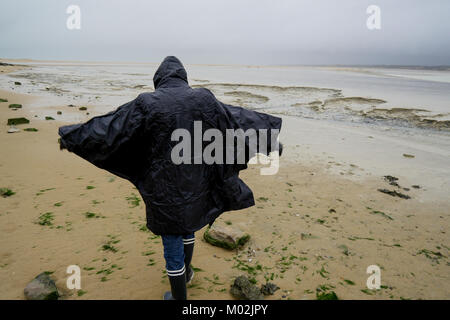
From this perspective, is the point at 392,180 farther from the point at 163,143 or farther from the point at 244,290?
the point at 163,143

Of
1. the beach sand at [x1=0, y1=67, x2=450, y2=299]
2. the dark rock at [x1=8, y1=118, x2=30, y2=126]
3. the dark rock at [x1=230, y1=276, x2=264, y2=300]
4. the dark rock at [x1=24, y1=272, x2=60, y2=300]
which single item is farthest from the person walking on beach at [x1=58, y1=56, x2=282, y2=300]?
the dark rock at [x1=8, y1=118, x2=30, y2=126]

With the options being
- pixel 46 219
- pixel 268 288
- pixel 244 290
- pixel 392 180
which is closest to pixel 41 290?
pixel 46 219

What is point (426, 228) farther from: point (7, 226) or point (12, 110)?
point (12, 110)

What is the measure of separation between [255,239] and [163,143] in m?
2.53

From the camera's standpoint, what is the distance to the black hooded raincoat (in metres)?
2.07

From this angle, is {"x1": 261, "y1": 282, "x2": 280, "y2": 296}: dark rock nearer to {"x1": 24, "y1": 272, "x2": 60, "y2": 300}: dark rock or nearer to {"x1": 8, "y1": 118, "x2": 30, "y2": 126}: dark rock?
{"x1": 24, "y1": 272, "x2": 60, "y2": 300}: dark rock

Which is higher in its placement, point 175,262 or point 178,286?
point 175,262

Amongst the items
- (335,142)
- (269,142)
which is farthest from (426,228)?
(335,142)

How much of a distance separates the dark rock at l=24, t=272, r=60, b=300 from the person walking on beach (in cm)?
131

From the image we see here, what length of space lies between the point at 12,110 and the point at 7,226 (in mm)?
11723

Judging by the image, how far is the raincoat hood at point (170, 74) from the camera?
2240mm

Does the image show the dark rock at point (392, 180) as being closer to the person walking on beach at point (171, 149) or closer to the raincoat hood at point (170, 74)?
the person walking on beach at point (171, 149)

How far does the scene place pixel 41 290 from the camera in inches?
111

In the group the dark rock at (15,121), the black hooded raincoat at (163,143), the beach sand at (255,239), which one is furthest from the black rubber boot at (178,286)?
the dark rock at (15,121)
